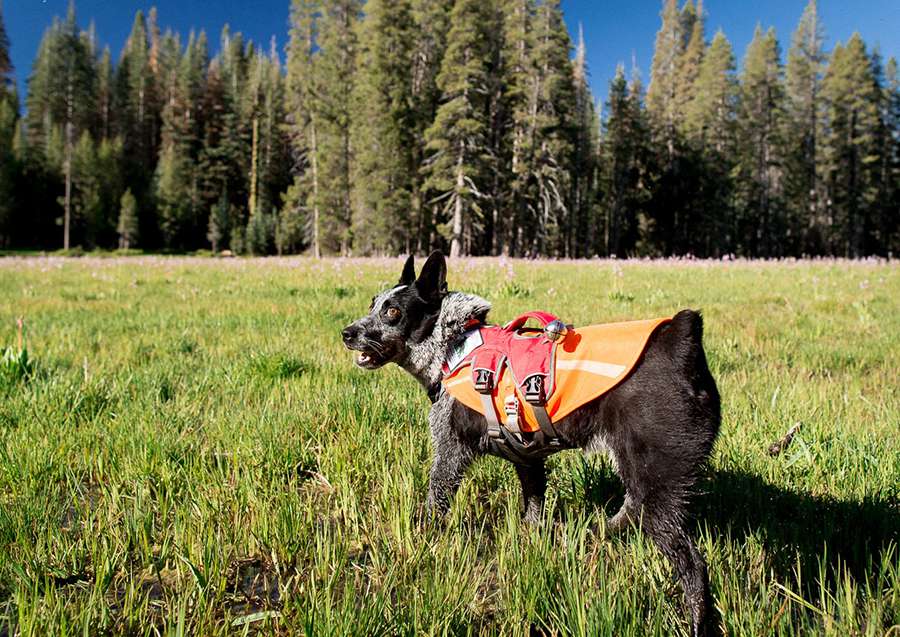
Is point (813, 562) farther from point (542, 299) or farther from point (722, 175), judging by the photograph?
point (722, 175)

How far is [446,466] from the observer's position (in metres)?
2.53

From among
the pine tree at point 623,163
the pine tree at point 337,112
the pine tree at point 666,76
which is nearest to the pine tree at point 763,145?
the pine tree at point 666,76

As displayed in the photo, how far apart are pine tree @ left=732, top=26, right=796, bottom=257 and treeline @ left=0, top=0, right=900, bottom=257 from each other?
0.22 meters

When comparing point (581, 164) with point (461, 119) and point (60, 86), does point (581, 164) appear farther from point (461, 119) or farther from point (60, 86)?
point (60, 86)

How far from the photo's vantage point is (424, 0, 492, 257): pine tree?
31938mm

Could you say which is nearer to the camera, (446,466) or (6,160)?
(446,466)

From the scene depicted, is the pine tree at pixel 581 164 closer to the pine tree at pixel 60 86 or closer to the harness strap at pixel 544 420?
the harness strap at pixel 544 420

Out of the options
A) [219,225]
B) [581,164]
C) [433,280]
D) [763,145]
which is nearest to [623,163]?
[581,164]

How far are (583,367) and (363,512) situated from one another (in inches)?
55.8

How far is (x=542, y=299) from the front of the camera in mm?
9516

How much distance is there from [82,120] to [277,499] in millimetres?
86436

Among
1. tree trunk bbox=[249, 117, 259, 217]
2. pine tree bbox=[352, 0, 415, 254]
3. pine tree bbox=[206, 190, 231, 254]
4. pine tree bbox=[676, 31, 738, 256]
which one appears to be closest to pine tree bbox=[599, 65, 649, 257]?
pine tree bbox=[676, 31, 738, 256]

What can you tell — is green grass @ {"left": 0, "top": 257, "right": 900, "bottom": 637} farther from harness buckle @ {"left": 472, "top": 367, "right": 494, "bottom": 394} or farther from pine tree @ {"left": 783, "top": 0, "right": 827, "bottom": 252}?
pine tree @ {"left": 783, "top": 0, "right": 827, "bottom": 252}

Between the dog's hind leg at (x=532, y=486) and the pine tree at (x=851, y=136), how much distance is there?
6217 cm
